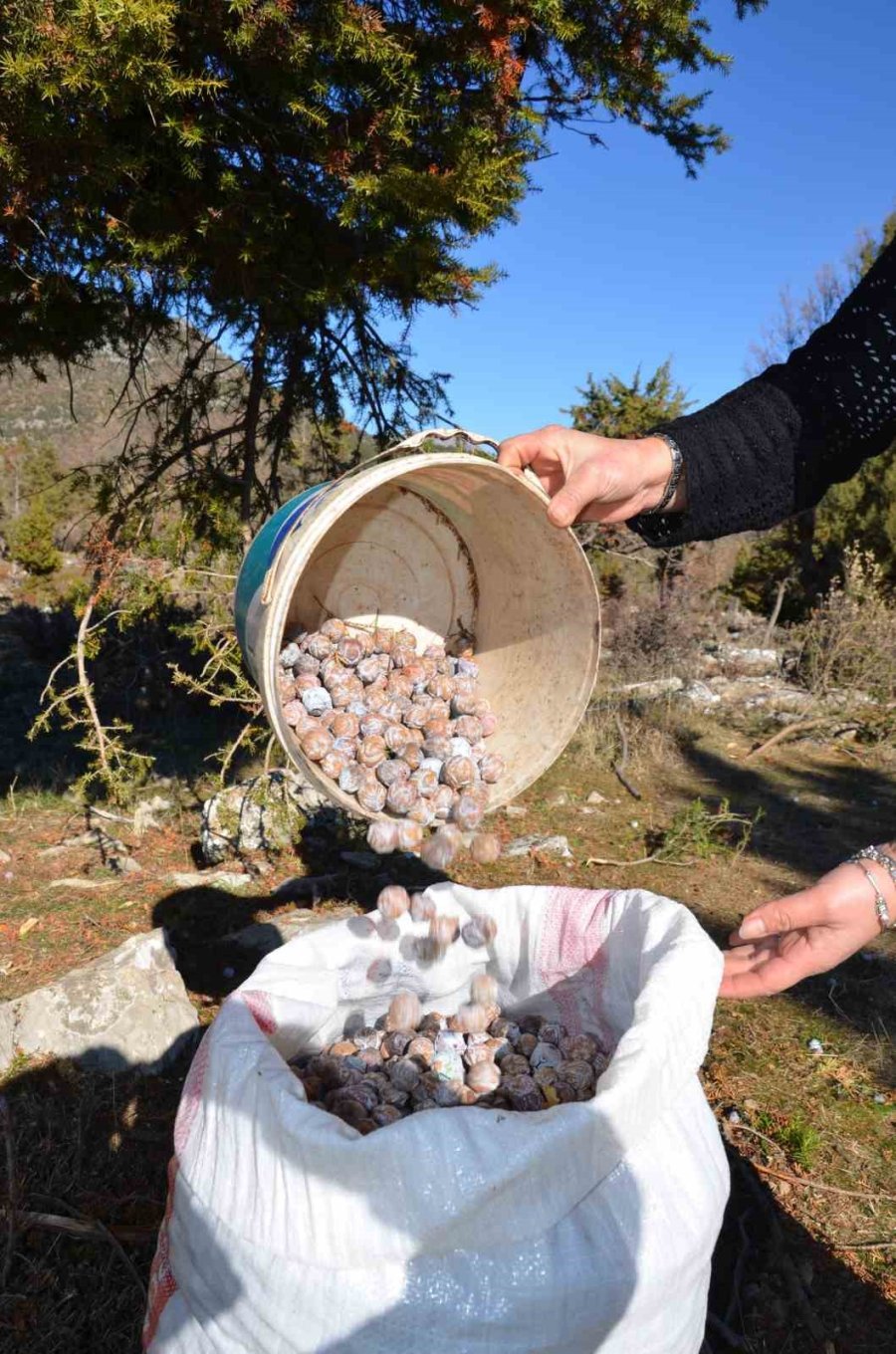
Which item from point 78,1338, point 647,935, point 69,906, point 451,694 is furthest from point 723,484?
point 69,906

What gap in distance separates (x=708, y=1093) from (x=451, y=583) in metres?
1.84

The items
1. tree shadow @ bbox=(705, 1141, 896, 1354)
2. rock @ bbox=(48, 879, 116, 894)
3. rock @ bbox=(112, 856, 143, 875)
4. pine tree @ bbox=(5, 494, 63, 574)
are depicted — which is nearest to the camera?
tree shadow @ bbox=(705, 1141, 896, 1354)

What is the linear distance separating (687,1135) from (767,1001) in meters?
2.20

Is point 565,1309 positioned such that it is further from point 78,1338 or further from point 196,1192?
point 78,1338

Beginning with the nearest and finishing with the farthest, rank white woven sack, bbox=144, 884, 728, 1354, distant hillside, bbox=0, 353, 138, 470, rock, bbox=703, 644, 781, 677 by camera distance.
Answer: white woven sack, bbox=144, 884, 728, 1354
rock, bbox=703, 644, 781, 677
distant hillside, bbox=0, 353, 138, 470

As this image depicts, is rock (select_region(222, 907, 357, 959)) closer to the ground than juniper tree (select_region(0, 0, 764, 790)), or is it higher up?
closer to the ground

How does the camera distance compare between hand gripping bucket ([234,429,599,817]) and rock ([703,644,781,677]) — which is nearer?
hand gripping bucket ([234,429,599,817])

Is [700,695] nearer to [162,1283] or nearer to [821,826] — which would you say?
[821,826]

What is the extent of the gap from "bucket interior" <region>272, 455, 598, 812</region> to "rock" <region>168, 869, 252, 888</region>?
6.96 ft

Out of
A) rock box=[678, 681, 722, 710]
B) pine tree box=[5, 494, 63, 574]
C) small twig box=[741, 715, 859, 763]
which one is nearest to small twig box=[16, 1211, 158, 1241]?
small twig box=[741, 715, 859, 763]

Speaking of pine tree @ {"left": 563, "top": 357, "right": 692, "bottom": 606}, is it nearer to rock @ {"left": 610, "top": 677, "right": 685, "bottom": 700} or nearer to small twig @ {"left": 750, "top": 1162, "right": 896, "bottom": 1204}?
rock @ {"left": 610, "top": 677, "right": 685, "bottom": 700}

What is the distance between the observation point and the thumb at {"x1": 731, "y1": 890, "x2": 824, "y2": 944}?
175cm

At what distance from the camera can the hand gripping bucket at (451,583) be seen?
1706mm

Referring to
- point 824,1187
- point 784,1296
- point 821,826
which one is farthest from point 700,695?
point 784,1296
